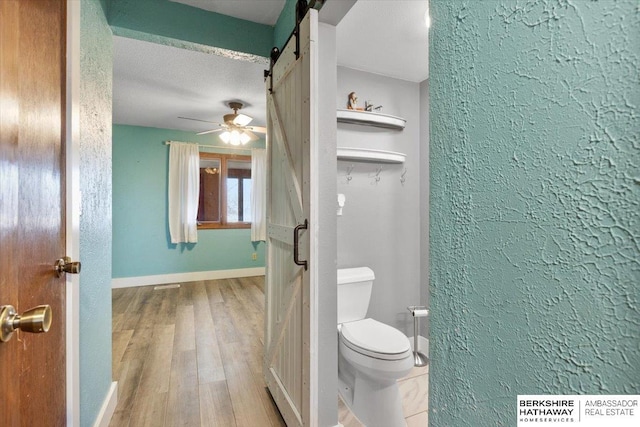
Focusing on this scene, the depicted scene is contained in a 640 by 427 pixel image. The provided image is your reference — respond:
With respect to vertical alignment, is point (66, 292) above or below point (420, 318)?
above

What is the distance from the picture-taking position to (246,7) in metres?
1.87

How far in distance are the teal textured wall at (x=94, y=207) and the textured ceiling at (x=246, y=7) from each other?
59cm

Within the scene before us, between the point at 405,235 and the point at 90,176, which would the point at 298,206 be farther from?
the point at 405,235

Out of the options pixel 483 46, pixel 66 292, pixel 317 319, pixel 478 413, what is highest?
pixel 483 46

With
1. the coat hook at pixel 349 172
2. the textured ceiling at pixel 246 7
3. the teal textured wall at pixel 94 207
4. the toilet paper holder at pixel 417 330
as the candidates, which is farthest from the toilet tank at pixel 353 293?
the textured ceiling at pixel 246 7

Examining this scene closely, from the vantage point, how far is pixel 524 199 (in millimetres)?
478

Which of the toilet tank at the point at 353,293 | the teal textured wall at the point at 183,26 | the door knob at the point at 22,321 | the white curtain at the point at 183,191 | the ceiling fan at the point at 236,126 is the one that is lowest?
the toilet tank at the point at 353,293

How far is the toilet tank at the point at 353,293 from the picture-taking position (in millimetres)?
2102

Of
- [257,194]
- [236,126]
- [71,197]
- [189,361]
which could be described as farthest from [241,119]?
[71,197]

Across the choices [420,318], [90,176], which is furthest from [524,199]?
[420,318]

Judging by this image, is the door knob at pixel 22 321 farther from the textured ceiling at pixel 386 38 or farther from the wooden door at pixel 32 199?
the textured ceiling at pixel 386 38

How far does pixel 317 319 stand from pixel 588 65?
123cm

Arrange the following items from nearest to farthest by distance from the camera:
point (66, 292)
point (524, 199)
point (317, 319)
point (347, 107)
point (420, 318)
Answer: point (524, 199), point (66, 292), point (317, 319), point (347, 107), point (420, 318)

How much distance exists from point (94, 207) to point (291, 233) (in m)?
1.00
